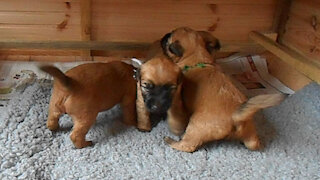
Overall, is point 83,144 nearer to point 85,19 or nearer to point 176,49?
point 176,49

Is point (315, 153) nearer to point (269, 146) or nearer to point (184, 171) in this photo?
point (269, 146)

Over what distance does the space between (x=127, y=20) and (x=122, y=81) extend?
0.51m

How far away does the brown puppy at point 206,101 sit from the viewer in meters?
0.96

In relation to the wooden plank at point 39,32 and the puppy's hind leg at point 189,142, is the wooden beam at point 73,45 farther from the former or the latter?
the puppy's hind leg at point 189,142

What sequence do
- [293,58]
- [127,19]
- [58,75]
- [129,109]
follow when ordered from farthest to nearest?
[127,19], [293,58], [129,109], [58,75]

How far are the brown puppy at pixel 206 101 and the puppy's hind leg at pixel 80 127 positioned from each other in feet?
0.73

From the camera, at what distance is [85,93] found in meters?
0.99

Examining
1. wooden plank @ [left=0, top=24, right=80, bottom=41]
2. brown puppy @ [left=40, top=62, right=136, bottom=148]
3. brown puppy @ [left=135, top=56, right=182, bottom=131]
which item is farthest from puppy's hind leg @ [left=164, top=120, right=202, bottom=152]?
wooden plank @ [left=0, top=24, right=80, bottom=41]

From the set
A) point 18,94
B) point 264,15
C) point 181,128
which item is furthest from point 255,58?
point 18,94

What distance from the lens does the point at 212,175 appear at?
0.94 metres

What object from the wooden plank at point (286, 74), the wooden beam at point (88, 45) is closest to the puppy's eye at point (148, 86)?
the wooden beam at point (88, 45)

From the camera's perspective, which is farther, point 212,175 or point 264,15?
point 264,15

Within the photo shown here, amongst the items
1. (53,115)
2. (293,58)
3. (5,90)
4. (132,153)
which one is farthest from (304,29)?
(5,90)

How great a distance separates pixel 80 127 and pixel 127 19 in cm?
66
